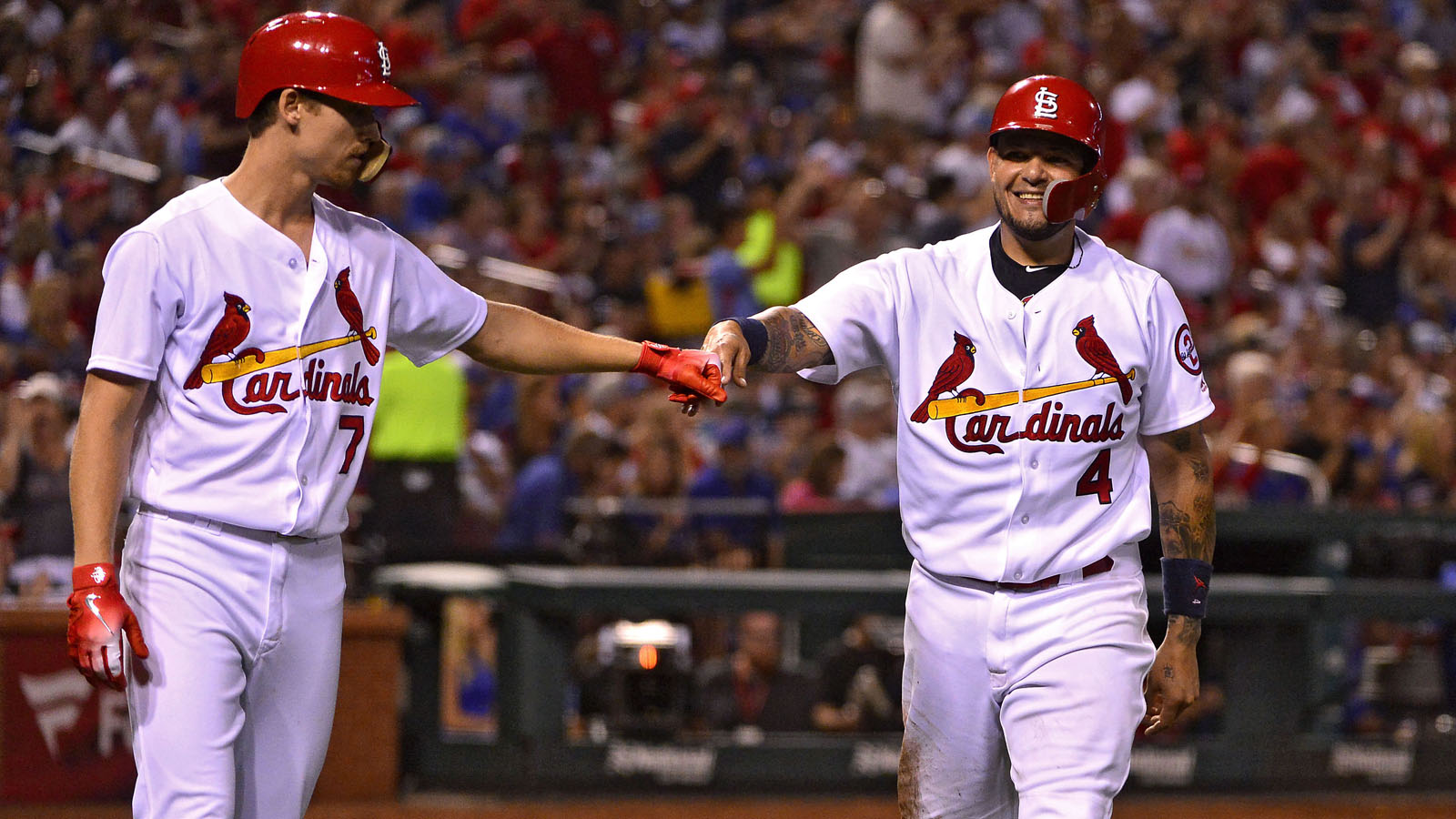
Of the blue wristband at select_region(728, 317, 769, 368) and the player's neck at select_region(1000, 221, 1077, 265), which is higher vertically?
the player's neck at select_region(1000, 221, 1077, 265)

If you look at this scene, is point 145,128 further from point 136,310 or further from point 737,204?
point 136,310

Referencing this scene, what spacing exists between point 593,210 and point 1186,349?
8.89 m

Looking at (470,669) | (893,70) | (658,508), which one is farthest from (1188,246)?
(470,669)

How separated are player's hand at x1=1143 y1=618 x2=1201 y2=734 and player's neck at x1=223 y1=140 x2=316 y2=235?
227 cm

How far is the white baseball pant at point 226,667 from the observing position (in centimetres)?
349

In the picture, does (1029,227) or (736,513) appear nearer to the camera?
(1029,227)

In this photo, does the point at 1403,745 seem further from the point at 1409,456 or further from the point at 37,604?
the point at 37,604

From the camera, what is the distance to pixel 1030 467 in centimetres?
412

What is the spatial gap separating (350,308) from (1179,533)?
6.79ft

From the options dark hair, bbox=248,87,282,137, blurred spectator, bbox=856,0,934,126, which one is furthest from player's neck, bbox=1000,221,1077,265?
blurred spectator, bbox=856,0,934,126

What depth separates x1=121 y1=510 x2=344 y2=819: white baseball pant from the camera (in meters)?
3.49

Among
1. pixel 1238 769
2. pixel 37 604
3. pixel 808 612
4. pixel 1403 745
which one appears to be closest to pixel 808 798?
pixel 808 612

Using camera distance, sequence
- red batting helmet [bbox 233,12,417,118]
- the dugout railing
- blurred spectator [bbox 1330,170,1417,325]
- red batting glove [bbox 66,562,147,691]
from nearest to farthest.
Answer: red batting glove [bbox 66,562,147,691] < red batting helmet [bbox 233,12,417,118] < the dugout railing < blurred spectator [bbox 1330,170,1417,325]

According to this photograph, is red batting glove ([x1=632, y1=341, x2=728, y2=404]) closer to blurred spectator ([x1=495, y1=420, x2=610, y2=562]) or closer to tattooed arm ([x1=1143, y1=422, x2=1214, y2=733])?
tattooed arm ([x1=1143, y1=422, x2=1214, y2=733])
